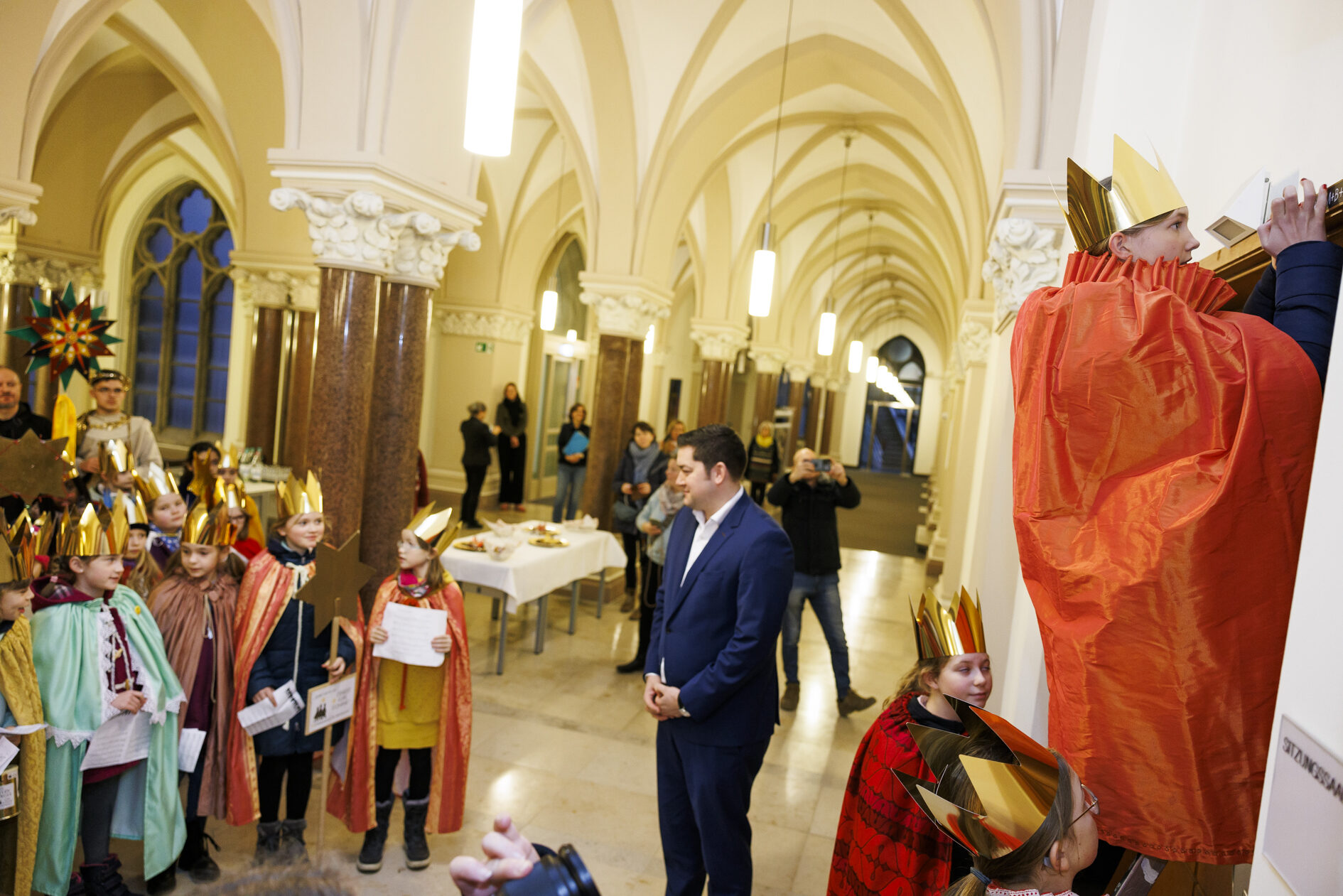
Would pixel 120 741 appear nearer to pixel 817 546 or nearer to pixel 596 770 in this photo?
pixel 596 770

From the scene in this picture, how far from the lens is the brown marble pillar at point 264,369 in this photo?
33.6 ft

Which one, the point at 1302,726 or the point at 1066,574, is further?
the point at 1066,574

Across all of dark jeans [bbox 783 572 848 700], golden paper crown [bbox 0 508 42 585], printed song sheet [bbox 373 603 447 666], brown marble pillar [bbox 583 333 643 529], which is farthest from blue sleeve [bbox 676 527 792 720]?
brown marble pillar [bbox 583 333 643 529]

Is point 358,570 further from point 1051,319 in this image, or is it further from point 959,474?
point 959,474

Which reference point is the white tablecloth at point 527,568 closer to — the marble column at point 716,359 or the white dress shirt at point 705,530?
the white dress shirt at point 705,530

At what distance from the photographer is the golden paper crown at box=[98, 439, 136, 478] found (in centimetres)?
471

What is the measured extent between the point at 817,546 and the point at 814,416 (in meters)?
21.0

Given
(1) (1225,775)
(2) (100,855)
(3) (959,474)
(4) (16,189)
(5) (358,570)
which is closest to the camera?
(1) (1225,775)

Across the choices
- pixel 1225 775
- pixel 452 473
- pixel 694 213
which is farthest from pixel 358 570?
pixel 694 213

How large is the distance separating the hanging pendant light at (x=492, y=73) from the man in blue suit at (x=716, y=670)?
1143 millimetres

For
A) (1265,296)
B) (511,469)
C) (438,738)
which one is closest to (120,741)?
(438,738)

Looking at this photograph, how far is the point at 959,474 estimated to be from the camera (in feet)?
29.7

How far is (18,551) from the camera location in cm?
278

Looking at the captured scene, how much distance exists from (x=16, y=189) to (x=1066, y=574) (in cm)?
712
